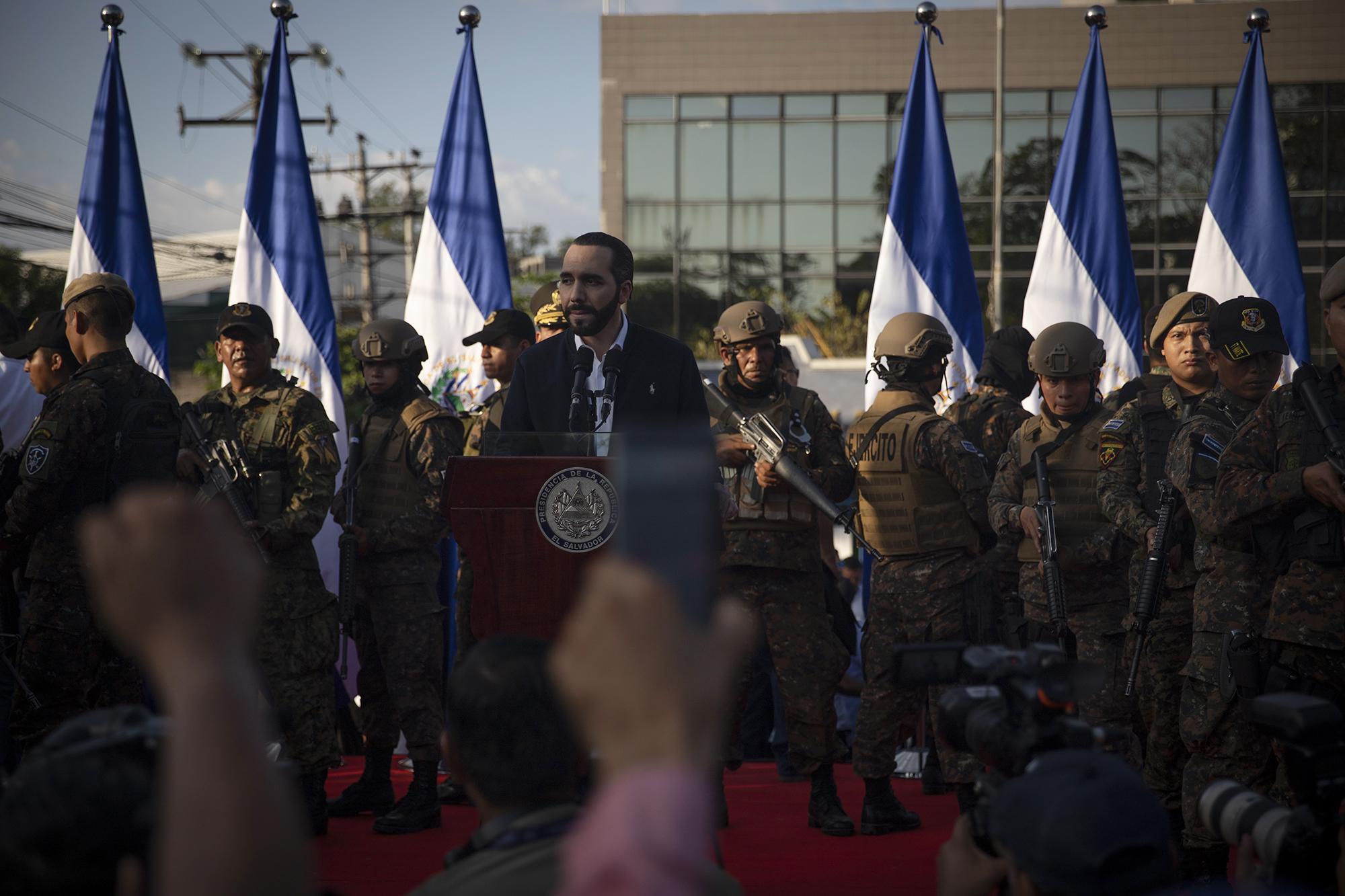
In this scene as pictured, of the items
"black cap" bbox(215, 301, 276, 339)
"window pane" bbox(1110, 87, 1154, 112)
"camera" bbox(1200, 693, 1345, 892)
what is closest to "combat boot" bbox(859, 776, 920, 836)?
"camera" bbox(1200, 693, 1345, 892)

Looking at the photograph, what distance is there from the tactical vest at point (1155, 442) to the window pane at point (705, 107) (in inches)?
1125

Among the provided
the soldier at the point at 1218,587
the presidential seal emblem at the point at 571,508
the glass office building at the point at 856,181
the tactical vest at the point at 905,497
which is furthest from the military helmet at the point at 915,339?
the glass office building at the point at 856,181

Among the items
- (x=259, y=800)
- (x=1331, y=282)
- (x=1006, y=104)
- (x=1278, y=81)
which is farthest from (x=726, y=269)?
(x=259, y=800)

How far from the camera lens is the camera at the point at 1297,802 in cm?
→ 222

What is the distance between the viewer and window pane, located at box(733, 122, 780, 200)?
32.9m

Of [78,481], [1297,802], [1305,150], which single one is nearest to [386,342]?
[78,481]

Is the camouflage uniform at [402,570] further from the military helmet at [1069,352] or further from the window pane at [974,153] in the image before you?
the window pane at [974,153]

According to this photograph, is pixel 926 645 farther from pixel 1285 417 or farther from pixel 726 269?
pixel 726 269

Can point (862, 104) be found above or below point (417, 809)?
above

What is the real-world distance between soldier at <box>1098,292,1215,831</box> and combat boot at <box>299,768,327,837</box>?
353 centimetres

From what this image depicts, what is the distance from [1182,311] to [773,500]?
2.10 m

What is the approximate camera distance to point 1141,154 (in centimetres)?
3194

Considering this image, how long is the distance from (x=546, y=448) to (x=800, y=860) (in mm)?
2327

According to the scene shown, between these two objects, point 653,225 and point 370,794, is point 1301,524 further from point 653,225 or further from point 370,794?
point 653,225
